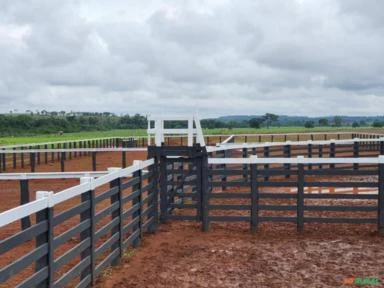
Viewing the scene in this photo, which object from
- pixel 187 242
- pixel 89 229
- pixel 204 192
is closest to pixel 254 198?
pixel 204 192

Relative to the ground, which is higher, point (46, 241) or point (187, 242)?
point (46, 241)

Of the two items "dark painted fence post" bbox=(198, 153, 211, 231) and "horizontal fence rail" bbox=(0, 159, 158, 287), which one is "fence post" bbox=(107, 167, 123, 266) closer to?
"horizontal fence rail" bbox=(0, 159, 158, 287)

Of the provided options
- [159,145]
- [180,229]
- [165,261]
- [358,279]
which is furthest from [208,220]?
[358,279]

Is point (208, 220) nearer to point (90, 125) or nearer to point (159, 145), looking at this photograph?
point (159, 145)

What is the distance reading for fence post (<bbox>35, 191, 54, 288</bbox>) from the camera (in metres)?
5.28

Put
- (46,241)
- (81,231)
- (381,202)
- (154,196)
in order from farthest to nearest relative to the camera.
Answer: (154,196)
(381,202)
(81,231)
(46,241)

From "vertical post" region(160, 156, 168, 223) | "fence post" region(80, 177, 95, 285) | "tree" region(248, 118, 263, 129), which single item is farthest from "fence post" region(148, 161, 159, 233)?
"tree" region(248, 118, 263, 129)

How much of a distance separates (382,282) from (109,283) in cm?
317

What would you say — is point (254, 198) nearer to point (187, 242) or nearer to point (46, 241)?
point (187, 242)

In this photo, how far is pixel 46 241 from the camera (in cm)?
533

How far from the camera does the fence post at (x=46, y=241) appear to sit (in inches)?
208

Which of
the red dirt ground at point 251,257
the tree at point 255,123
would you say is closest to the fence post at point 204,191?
the red dirt ground at point 251,257

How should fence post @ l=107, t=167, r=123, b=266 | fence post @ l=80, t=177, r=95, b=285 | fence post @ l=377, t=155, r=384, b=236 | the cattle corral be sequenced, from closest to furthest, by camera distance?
the cattle corral
fence post @ l=80, t=177, r=95, b=285
fence post @ l=107, t=167, r=123, b=266
fence post @ l=377, t=155, r=384, b=236

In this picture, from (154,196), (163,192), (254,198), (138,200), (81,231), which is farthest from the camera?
(163,192)
